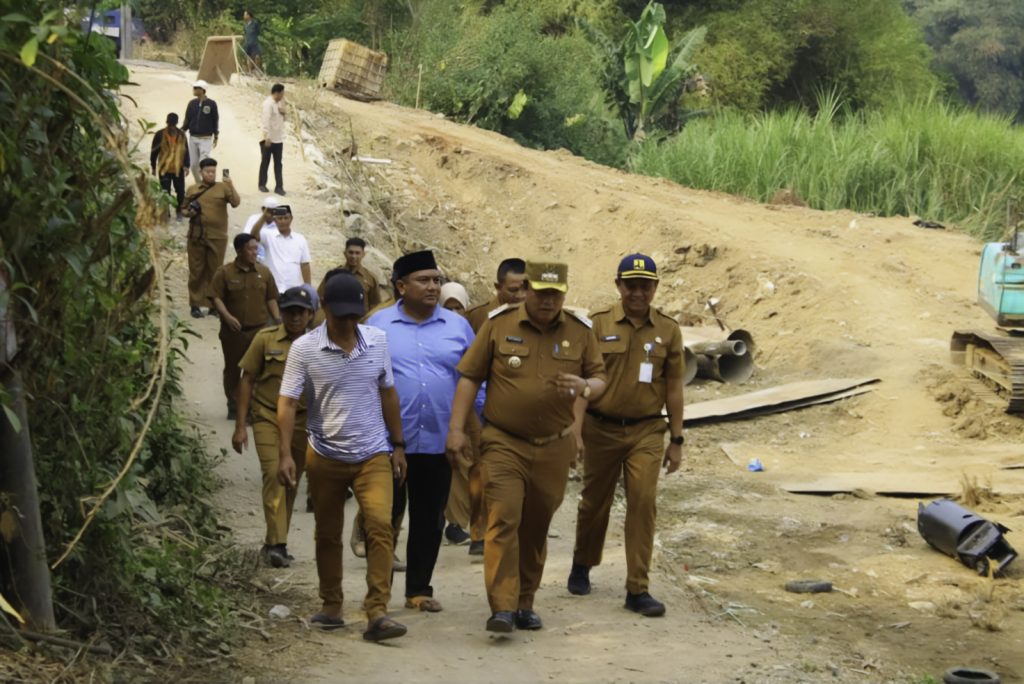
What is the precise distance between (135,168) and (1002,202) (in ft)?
78.4

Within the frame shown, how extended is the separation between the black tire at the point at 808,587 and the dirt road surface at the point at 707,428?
127mm

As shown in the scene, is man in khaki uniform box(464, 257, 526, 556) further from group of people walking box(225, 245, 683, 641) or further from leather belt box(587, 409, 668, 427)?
leather belt box(587, 409, 668, 427)

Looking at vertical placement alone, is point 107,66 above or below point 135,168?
above

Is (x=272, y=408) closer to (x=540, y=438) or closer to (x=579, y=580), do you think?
(x=579, y=580)

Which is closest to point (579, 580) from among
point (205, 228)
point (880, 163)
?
point (205, 228)

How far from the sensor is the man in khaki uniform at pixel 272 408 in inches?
346

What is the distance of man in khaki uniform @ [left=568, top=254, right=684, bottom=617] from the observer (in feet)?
26.2

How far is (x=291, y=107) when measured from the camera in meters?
28.2

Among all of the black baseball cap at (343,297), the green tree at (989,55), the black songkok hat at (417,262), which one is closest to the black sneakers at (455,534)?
the black songkok hat at (417,262)

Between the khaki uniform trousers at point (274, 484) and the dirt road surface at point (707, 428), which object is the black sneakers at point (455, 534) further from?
the khaki uniform trousers at point (274, 484)

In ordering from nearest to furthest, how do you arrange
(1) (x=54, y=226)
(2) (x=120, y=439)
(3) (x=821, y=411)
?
1. (1) (x=54, y=226)
2. (2) (x=120, y=439)
3. (3) (x=821, y=411)

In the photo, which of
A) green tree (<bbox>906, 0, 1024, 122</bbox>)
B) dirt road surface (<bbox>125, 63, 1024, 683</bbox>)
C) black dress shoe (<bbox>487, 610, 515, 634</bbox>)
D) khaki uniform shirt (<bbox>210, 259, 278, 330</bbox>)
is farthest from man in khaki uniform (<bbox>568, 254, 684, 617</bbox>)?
green tree (<bbox>906, 0, 1024, 122</bbox>)

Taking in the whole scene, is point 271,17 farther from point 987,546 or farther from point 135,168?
point 135,168

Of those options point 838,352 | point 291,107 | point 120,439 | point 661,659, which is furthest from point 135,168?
point 291,107
